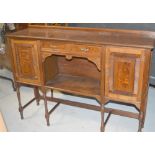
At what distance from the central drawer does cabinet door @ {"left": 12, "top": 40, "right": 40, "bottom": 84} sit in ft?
0.46

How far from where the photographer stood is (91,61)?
2094 millimetres

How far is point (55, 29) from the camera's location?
240 centimetres

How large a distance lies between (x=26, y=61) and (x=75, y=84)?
564 mm

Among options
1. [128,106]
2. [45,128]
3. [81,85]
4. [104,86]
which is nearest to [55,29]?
[81,85]

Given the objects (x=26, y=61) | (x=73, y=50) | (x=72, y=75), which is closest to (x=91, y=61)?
(x=73, y=50)

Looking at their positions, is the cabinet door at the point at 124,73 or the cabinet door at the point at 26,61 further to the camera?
the cabinet door at the point at 26,61

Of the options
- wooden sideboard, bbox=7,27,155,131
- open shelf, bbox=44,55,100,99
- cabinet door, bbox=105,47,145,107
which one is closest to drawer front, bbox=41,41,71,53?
wooden sideboard, bbox=7,27,155,131

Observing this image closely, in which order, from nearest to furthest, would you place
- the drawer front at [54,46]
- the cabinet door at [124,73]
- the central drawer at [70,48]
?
1. the cabinet door at [124,73]
2. the central drawer at [70,48]
3. the drawer front at [54,46]

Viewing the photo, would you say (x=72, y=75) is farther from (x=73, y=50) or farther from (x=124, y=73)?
(x=124, y=73)

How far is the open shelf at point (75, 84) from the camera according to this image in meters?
2.21

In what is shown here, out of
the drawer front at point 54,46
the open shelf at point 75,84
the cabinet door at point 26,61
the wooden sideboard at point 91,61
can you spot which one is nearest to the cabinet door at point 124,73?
the wooden sideboard at point 91,61

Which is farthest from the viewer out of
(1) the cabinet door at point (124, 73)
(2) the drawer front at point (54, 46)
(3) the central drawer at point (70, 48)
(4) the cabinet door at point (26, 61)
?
(4) the cabinet door at point (26, 61)

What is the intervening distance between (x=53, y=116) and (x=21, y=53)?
86cm

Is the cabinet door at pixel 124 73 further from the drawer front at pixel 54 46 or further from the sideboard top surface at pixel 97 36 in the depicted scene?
the drawer front at pixel 54 46
